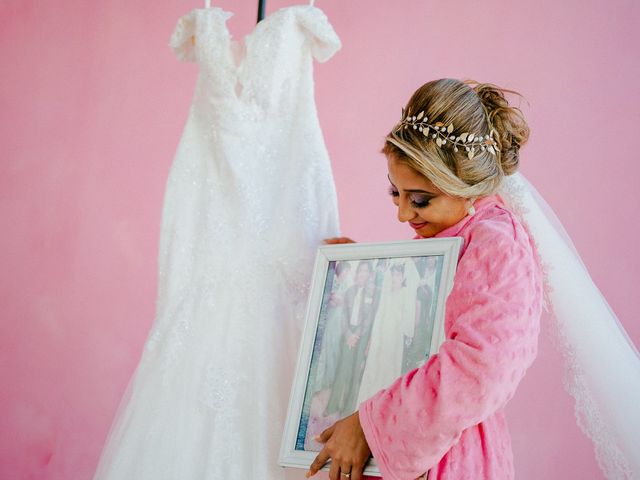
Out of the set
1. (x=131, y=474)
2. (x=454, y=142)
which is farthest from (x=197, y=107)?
(x=131, y=474)

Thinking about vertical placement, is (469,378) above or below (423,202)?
below

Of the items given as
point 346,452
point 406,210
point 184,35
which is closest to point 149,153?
point 184,35

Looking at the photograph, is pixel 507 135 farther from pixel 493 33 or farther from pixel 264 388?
pixel 493 33

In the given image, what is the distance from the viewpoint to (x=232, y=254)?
1.47m

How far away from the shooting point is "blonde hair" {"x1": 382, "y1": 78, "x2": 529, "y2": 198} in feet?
3.95

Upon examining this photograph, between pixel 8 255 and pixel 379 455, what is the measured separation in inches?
62.3

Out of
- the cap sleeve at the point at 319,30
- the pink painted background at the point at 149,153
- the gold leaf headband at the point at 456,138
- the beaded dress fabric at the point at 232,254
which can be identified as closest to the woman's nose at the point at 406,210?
the gold leaf headband at the point at 456,138

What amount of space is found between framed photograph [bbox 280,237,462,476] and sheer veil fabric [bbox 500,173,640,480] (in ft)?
0.67

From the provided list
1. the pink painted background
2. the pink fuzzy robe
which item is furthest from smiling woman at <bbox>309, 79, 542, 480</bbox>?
the pink painted background

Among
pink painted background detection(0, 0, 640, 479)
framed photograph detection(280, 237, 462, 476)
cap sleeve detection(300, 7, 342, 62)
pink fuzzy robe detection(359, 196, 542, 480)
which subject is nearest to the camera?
pink fuzzy robe detection(359, 196, 542, 480)

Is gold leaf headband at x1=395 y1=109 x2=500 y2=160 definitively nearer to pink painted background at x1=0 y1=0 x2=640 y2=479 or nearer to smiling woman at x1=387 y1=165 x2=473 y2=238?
smiling woman at x1=387 y1=165 x2=473 y2=238

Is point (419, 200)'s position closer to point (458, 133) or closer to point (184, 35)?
point (458, 133)

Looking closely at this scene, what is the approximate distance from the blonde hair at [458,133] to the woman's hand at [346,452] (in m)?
0.36

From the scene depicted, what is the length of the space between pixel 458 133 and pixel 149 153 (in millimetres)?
1399
